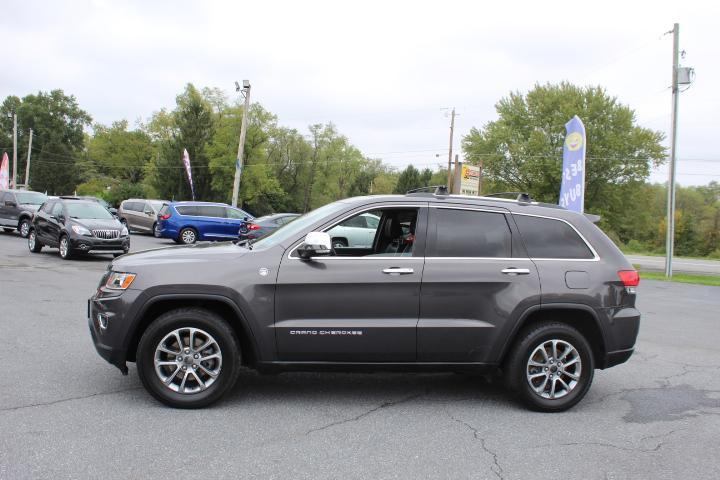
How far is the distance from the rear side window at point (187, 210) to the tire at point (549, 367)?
68.9 feet

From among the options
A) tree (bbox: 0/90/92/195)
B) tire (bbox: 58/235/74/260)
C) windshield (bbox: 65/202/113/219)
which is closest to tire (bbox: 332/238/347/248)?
tire (bbox: 58/235/74/260)

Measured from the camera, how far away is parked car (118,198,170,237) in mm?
27719

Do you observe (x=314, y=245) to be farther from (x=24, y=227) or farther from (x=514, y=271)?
(x=24, y=227)

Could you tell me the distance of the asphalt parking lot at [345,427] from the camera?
12.0ft

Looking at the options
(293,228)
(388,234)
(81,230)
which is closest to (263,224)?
(81,230)

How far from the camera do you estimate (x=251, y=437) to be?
4078 millimetres

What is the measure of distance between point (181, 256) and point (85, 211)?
13319mm

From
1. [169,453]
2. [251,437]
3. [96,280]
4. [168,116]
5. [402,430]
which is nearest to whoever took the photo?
[169,453]

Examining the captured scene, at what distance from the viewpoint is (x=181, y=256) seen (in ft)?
15.6

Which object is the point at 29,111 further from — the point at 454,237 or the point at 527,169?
the point at 454,237

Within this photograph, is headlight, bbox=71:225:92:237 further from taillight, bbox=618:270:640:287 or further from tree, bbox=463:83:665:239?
tree, bbox=463:83:665:239

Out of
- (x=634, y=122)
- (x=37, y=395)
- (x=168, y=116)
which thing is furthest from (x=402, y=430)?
(x=168, y=116)

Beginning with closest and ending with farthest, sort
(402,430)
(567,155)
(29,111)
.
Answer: (402,430) < (567,155) < (29,111)

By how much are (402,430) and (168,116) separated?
83.6 metres
